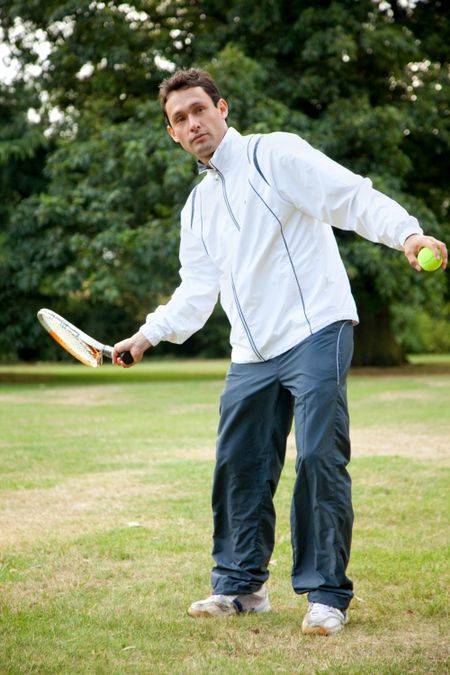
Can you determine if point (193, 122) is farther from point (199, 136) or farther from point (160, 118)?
point (160, 118)

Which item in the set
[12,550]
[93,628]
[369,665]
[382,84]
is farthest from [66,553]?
[382,84]

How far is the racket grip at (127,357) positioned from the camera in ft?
15.0

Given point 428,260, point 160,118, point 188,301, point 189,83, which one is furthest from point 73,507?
point 160,118

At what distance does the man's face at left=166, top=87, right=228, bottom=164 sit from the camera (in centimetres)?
432

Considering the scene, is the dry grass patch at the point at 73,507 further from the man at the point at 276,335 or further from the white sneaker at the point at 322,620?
the white sneaker at the point at 322,620

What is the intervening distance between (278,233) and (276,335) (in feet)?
1.44

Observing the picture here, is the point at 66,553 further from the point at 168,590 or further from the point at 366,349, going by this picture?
the point at 366,349

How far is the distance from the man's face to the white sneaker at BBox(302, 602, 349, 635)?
203cm

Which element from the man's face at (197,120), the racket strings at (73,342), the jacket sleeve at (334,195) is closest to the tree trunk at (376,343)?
the racket strings at (73,342)

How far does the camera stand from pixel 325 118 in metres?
20.9

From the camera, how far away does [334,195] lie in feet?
13.0

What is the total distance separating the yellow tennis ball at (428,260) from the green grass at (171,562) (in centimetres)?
147

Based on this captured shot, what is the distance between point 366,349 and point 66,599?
2316 centimetres

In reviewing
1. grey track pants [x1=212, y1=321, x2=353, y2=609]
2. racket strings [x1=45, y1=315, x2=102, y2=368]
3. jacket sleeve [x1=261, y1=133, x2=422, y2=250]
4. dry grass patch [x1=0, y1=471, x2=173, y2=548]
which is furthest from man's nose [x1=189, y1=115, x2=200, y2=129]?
dry grass patch [x1=0, y1=471, x2=173, y2=548]
